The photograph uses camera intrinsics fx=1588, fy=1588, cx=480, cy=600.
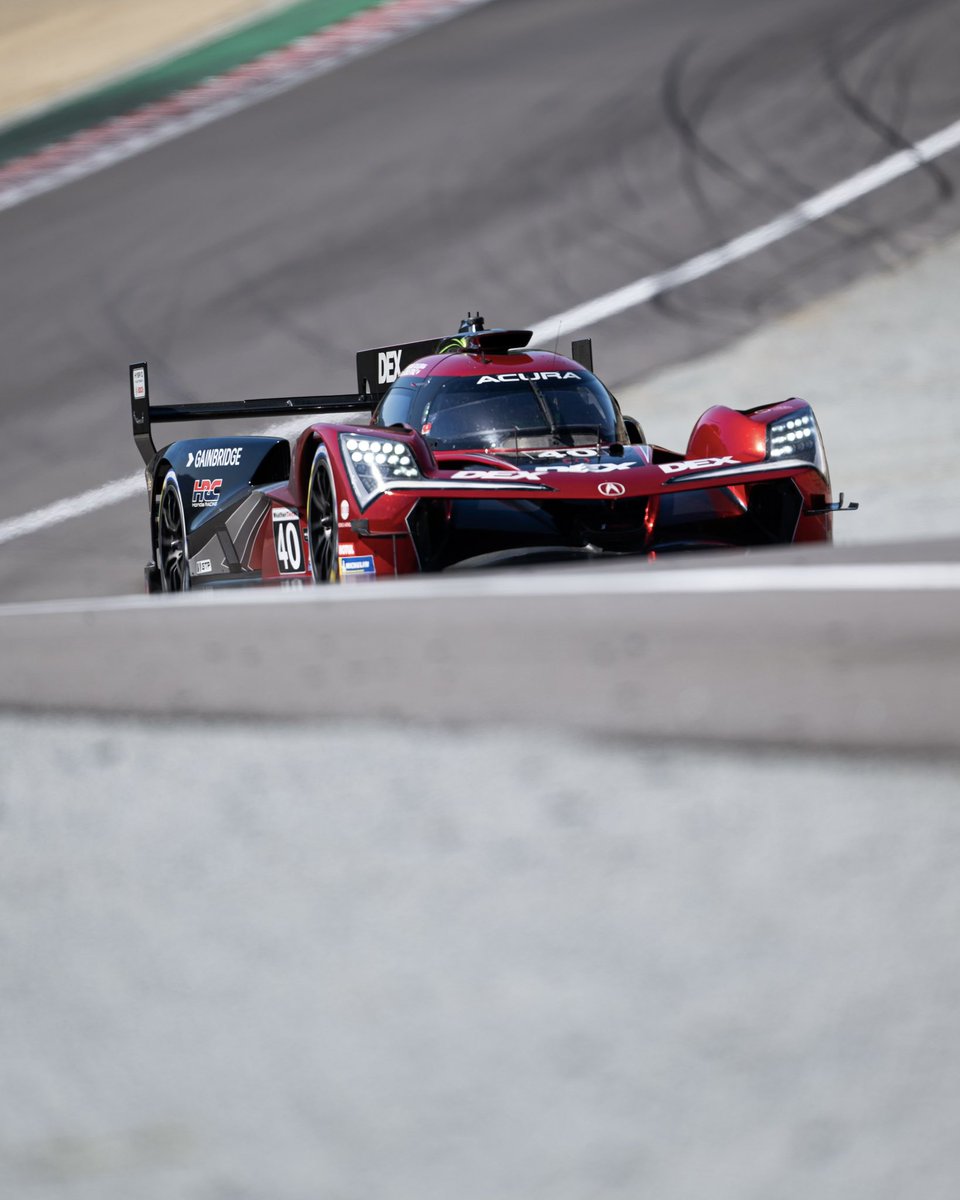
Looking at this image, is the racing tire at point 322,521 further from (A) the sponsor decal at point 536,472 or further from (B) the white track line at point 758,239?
(B) the white track line at point 758,239

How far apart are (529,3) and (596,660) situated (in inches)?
817

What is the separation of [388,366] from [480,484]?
9.93ft

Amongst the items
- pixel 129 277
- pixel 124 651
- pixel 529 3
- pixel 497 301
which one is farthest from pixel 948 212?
pixel 124 651

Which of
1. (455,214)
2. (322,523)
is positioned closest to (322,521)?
(322,523)

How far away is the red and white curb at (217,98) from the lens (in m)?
18.5

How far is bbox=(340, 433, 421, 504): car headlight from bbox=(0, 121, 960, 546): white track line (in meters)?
5.75

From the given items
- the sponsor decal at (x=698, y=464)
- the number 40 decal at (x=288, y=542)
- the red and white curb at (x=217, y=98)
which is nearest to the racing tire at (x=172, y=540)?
the number 40 decal at (x=288, y=542)

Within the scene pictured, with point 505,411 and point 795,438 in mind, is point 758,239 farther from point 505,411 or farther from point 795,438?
point 795,438

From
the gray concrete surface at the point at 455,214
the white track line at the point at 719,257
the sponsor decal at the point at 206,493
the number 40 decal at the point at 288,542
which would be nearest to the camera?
the number 40 decal at the point at 288,542

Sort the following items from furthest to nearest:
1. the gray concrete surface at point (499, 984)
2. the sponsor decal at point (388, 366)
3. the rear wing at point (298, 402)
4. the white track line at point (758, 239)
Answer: the white track line at point (758, 239)
the sponsor decal at point (388, 366)
the rear wing at point (298, 402)
the gray concrete surface at point (499, 984)

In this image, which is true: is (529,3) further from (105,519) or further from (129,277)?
(105,519)

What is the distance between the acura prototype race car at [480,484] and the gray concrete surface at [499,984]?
129 inches

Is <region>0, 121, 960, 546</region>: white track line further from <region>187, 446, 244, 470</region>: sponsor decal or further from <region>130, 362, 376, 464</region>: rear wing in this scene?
<region>187, 446, 244, 470</region>: sponsor decal

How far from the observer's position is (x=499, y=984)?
7.06 feet
